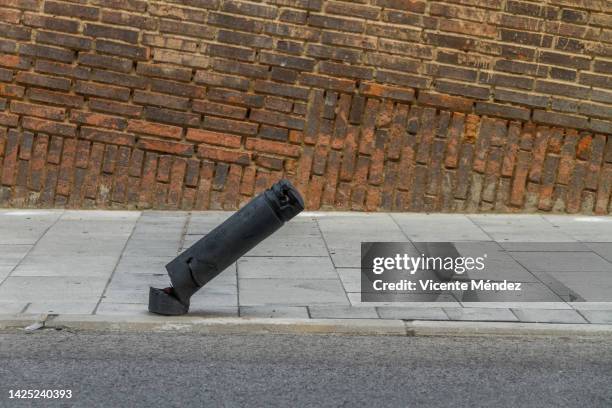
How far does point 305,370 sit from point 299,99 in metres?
5.13

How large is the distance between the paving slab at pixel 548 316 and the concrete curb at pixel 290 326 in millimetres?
140

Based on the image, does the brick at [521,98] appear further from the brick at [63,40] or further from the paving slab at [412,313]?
the brick at [63,40]

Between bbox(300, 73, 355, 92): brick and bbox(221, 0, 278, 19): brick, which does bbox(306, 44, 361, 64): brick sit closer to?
bbox(300, 73, 355, 92): brick

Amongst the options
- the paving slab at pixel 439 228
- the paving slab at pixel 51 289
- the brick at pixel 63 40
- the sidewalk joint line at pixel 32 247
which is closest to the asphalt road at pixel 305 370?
the paving slab at pixel 51 289

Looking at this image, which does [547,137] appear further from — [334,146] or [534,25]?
[334,146]

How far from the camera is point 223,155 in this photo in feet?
37.0

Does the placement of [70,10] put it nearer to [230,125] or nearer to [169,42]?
[169,42]

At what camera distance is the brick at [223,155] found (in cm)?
1127

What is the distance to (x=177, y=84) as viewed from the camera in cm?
1120

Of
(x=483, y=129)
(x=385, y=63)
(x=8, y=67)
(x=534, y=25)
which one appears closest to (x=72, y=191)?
(x=8, y=67)

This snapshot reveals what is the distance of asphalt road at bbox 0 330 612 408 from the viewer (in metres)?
5.97

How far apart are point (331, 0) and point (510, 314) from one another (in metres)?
4.48

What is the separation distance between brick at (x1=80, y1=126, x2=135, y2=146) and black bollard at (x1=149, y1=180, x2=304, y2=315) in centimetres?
388

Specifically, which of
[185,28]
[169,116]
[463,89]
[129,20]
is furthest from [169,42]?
[463,89]
